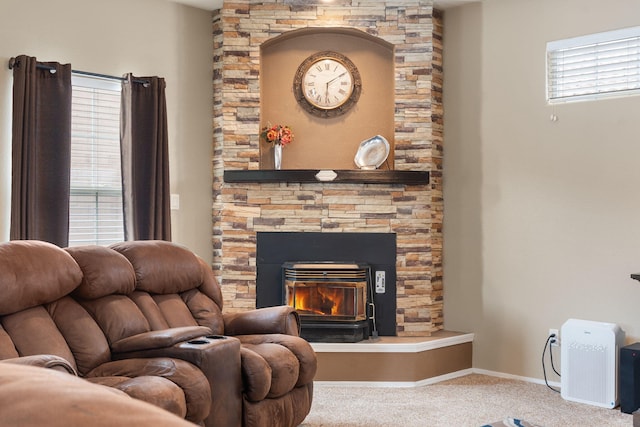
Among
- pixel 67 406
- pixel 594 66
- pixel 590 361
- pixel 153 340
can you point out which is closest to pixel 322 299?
pixel 590 361

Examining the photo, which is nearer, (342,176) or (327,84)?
(342,176)

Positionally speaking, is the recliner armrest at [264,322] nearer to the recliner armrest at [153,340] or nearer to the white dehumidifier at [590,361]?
the recliner armrest at [153,340]

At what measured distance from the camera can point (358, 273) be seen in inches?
207

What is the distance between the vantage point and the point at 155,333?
3.38 meters

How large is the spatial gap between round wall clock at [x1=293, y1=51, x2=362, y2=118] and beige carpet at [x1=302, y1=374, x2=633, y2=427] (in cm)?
219

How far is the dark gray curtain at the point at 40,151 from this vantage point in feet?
14.8

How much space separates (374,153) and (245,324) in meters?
1.90

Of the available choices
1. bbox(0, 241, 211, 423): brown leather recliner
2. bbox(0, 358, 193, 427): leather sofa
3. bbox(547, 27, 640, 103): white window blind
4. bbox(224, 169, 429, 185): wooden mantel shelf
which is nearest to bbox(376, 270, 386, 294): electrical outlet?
bbox(224, 169, 429, 185): wooden mantel shelf

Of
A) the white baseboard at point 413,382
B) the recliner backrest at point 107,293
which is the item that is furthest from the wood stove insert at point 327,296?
the recliner backrest at point 107,293

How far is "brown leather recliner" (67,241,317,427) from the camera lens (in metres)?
3.32

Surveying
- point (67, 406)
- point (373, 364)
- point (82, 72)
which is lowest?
point (373, 364)

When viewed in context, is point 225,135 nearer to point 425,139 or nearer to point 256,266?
point 256,266

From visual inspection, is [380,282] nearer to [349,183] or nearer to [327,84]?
[349,183]

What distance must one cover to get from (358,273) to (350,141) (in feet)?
3.70
